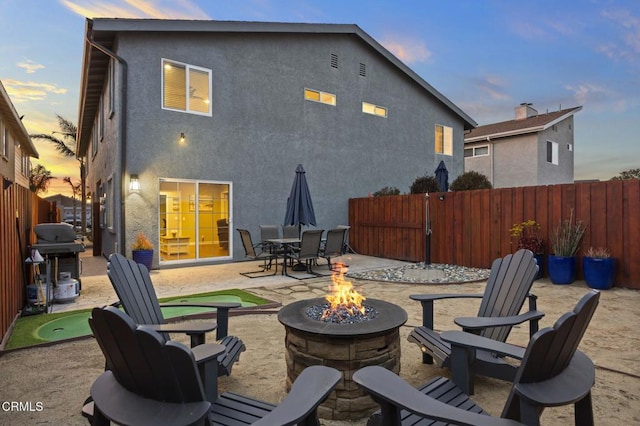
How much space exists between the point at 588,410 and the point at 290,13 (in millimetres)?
15681

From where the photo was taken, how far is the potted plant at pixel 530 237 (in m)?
7.32

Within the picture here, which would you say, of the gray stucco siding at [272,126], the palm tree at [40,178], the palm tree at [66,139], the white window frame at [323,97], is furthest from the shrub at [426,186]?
the palm tree at [40,178]

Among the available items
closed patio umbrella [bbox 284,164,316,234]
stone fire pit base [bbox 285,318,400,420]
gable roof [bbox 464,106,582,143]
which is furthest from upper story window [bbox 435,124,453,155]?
stone fire pit base [bbox 285,318,400,420]

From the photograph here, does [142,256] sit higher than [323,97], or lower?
lower

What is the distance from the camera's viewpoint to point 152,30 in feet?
27.9

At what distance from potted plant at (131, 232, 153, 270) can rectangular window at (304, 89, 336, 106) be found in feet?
20.8

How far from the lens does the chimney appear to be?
20.1 meters

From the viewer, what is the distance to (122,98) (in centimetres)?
838

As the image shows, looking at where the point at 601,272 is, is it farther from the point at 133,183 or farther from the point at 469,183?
the point at 133,183

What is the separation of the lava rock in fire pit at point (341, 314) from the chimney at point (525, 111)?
2122 cm

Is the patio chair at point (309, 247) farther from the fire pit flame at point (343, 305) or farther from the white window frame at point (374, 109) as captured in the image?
the white window frame at point (374, 109)

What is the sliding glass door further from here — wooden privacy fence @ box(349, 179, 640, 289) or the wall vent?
the wall vent

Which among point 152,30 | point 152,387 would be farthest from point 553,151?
point 152,387

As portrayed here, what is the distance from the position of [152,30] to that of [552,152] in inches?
731
